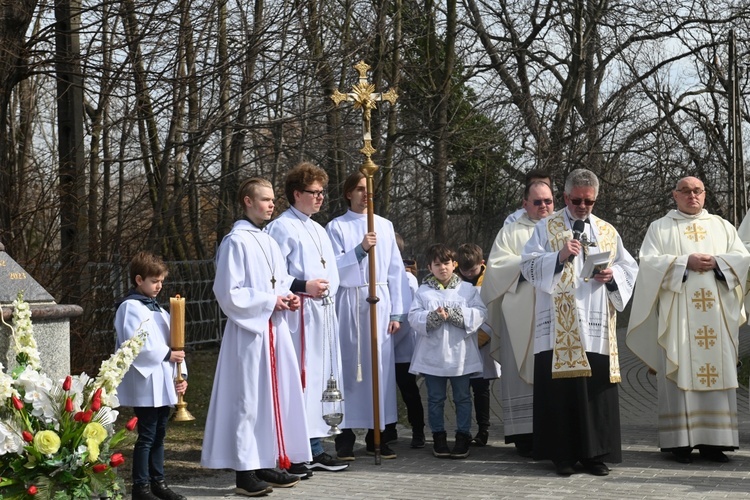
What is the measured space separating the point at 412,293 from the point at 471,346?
794 millimetres

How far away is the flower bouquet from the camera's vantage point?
463 cm

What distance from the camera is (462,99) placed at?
20484mm

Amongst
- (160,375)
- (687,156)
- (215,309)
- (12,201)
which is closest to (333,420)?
(160,375)

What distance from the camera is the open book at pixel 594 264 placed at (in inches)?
308

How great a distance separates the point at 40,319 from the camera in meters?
6.39

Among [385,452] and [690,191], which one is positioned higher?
[690,191]

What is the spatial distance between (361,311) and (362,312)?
13 mm

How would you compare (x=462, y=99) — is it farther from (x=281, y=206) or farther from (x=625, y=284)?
(x=625, y=284)

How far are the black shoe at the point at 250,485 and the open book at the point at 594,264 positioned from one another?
2.59m

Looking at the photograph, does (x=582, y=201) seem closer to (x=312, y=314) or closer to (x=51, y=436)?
(x=312, y=314)

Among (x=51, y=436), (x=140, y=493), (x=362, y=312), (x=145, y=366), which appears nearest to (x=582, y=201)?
(x=362, y=312)

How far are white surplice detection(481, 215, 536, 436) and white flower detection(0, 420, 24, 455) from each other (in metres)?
4.66

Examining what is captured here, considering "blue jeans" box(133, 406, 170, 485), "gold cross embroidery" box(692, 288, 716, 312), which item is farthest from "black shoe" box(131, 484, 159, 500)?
"gold cross embroidery" box(692, 288, 716, 312)

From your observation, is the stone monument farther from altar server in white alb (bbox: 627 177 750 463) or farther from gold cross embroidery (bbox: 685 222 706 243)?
gold cross embroidery (bbox: 685 222 706 243)
